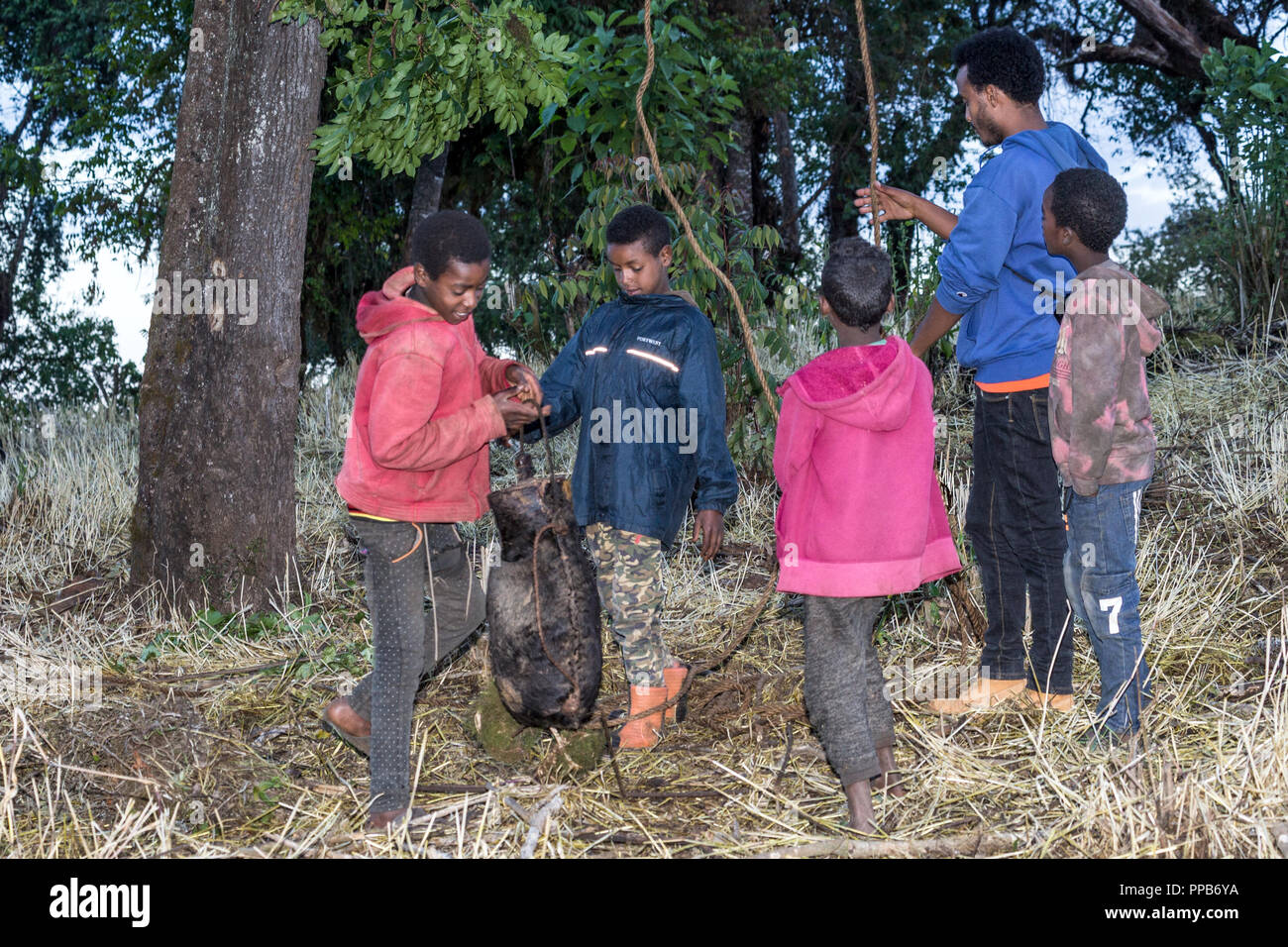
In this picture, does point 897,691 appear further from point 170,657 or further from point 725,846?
point 170,657

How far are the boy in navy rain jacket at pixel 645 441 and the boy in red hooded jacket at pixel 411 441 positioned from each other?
53cm

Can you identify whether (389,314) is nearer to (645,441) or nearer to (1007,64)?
(645,441)

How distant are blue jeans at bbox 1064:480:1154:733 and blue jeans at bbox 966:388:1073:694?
0.28 m

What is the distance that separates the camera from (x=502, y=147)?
423 inches

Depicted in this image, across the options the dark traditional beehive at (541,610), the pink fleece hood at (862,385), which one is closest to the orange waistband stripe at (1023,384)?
the pink fleece hood at (862,385)

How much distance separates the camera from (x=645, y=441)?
156 inches

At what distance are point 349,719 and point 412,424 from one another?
1.11 meters

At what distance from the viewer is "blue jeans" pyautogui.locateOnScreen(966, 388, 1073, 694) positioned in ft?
13.5

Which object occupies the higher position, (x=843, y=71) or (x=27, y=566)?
(x=843, y=71)

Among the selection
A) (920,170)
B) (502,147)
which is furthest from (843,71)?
(502,147)

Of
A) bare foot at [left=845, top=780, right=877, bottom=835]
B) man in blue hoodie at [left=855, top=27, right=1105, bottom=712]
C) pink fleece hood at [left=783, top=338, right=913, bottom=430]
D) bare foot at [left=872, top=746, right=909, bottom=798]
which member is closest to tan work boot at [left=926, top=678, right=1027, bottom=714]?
man in blue hoodie at [left=855, top=27, right=1105, bottom=712]

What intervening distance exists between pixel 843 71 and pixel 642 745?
1335 cm

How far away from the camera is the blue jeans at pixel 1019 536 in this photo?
161 inches

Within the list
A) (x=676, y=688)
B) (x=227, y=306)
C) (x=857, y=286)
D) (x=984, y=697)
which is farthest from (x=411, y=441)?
(x=227, y=306)
